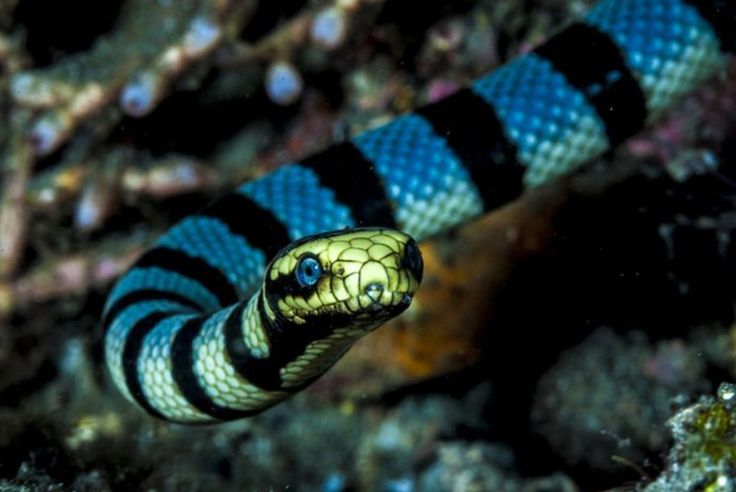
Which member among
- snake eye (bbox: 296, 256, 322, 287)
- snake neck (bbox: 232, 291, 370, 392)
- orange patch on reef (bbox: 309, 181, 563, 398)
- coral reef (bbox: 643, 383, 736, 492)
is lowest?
coral reef (bbox: 643, 383, 736, 492)

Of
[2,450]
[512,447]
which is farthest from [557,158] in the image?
[2,450]

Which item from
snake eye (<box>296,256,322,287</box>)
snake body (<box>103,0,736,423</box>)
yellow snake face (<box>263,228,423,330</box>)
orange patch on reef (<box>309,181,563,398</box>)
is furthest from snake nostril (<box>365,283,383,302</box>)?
orange patch on reef (<box>309,181,563,398</box>)

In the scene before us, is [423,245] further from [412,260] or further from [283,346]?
[412,260]

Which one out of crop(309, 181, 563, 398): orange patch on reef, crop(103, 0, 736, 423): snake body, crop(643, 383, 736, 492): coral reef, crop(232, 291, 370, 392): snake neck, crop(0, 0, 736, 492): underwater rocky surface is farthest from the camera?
crop(309, 181, 563, 398): orange patch on reef

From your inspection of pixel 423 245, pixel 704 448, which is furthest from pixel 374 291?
pixel 423 245

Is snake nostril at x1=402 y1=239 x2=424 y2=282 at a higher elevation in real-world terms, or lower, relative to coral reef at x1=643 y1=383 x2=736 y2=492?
higher

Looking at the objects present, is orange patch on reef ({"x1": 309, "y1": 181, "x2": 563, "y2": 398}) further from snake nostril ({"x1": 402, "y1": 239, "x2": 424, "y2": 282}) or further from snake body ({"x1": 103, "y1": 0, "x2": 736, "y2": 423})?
snake nostril ({"x1": 402, "y1": 239, "x2": 424, "y2": 282})

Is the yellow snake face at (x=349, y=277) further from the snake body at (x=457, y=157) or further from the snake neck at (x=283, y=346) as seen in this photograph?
the snake body at (x=457, y=157)

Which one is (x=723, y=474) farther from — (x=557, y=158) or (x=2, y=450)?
(x=2, y=450)
